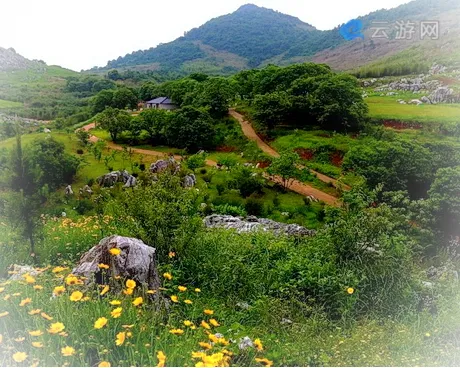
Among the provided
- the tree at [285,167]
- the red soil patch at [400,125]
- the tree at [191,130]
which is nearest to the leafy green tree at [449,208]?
the tree at [285,167]

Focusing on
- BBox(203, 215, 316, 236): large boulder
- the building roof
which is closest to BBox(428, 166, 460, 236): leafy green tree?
BBox(203, 215, 316, 236): large boulder

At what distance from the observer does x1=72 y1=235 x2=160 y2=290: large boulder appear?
4614mm

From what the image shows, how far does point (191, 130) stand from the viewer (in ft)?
109

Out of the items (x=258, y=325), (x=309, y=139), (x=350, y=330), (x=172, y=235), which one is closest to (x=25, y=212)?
(x=172, y=235)

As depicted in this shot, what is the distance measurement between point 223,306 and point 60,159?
2024cm

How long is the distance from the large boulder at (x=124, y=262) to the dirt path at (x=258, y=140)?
18701 millimetres

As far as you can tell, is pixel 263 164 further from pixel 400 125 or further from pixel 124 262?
pixel 124 262

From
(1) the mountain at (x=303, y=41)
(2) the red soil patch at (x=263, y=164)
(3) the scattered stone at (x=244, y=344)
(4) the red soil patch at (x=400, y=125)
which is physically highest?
(1) the mountain at (x=303, y=41)

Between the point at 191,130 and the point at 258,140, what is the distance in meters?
5.41

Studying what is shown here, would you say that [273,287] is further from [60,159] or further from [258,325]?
[60,159]

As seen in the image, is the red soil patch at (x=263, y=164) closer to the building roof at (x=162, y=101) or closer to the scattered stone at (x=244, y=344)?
the scattered stone at (x=244, y=344)

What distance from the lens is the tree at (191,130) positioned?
33.2 metres

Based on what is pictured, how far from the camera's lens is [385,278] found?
20.2 feet

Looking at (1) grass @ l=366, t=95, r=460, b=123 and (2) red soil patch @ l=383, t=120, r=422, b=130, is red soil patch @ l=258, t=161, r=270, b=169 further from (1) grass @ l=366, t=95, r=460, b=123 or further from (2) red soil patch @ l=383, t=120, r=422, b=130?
(1) grass @ l=366, t=95, r=460, b=123
